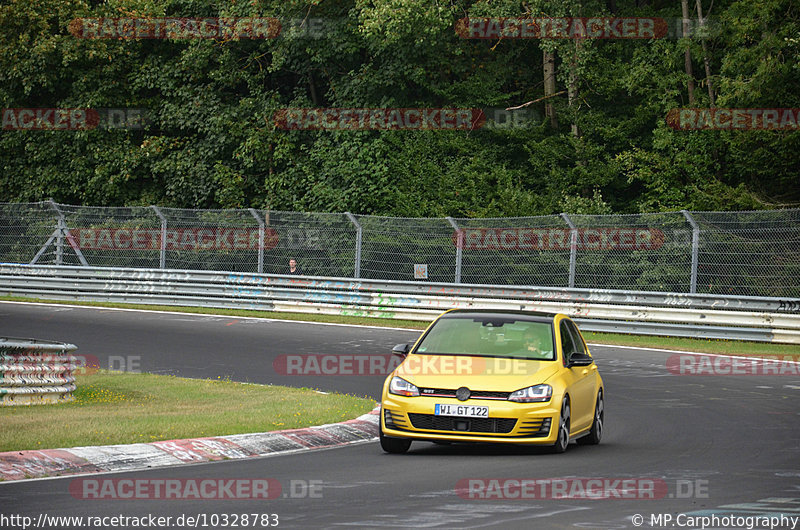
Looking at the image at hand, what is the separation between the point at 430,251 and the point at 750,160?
9.24 metres

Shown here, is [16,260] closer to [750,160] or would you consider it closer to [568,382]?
[750,160]

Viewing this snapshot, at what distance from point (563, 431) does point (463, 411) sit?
40.9 inches

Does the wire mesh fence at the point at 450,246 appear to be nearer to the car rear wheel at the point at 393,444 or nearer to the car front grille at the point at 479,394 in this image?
the car front grille at the point at 479,394

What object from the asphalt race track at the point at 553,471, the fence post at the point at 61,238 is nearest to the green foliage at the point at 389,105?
the fence post at the point at 61,238

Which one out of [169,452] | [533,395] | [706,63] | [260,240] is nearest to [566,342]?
[533,395]

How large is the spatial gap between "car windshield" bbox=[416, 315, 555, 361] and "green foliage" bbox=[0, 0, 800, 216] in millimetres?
17516

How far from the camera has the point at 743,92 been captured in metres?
27.8

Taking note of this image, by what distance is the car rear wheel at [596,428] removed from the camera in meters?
12.2

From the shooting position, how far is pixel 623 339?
80.0ft

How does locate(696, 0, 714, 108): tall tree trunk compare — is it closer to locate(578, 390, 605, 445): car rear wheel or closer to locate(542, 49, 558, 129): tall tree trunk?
locate(542, 49, 558, 129): tall tree trunk

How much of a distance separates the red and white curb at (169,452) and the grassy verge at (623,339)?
11859 millimetres

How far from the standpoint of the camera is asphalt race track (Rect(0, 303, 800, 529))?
25.5 ft

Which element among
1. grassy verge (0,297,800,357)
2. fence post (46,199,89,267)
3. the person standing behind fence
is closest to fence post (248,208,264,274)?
the person standing behind fence

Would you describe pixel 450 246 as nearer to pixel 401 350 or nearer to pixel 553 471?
pixel 401 350
